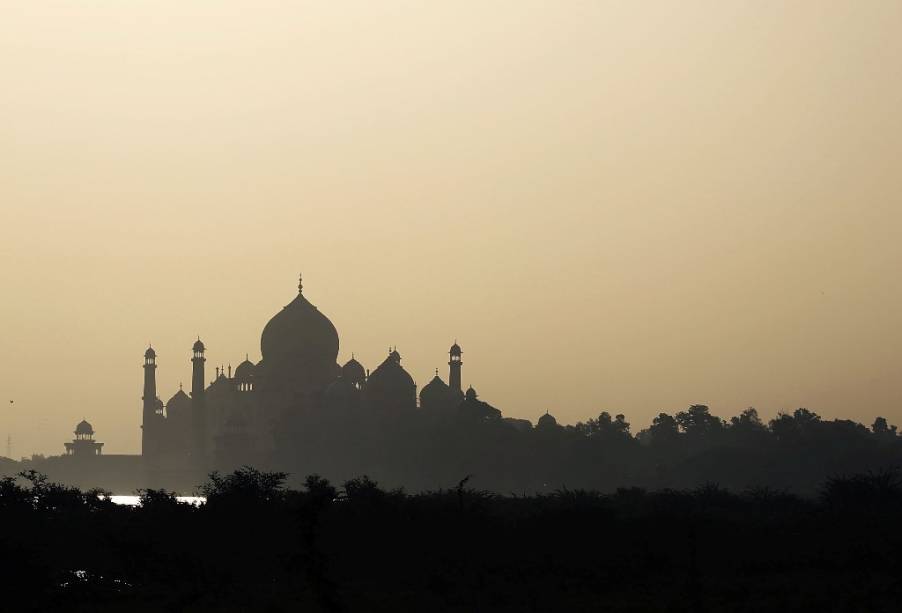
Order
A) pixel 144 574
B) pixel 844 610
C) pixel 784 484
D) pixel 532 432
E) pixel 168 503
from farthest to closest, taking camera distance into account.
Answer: pixel 532 432 < pixel 784 484 < pixel 168 503 < pixel 144 574 < pixel 844 610

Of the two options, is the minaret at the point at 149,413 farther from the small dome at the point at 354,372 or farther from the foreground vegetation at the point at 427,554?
the foreground vegetation at the point at 427,554

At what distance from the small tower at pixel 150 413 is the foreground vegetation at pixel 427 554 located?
81042 millimetres

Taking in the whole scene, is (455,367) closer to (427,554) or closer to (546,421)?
(546,421)

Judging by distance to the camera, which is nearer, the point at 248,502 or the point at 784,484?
the point at 248,502

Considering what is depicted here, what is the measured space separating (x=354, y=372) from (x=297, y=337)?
23.8 feet

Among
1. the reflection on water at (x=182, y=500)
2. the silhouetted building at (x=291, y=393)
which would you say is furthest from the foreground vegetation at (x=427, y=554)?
the silhouetted building at (x=291, y=393)

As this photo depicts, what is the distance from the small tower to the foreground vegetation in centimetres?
8104

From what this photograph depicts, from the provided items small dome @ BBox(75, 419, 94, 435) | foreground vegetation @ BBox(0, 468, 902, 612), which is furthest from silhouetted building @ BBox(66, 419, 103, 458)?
foreground vegetation @ BBox(0, 468, 902, 612)

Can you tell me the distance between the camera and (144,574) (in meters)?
48.9

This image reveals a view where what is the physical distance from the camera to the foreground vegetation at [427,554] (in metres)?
43.1

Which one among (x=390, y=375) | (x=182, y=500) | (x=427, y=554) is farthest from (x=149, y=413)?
(x=427, y=554)

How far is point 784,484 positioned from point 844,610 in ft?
216

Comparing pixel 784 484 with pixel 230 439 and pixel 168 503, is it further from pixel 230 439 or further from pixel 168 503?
pixel 168 503

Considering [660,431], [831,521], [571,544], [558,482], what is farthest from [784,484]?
[571,544]
